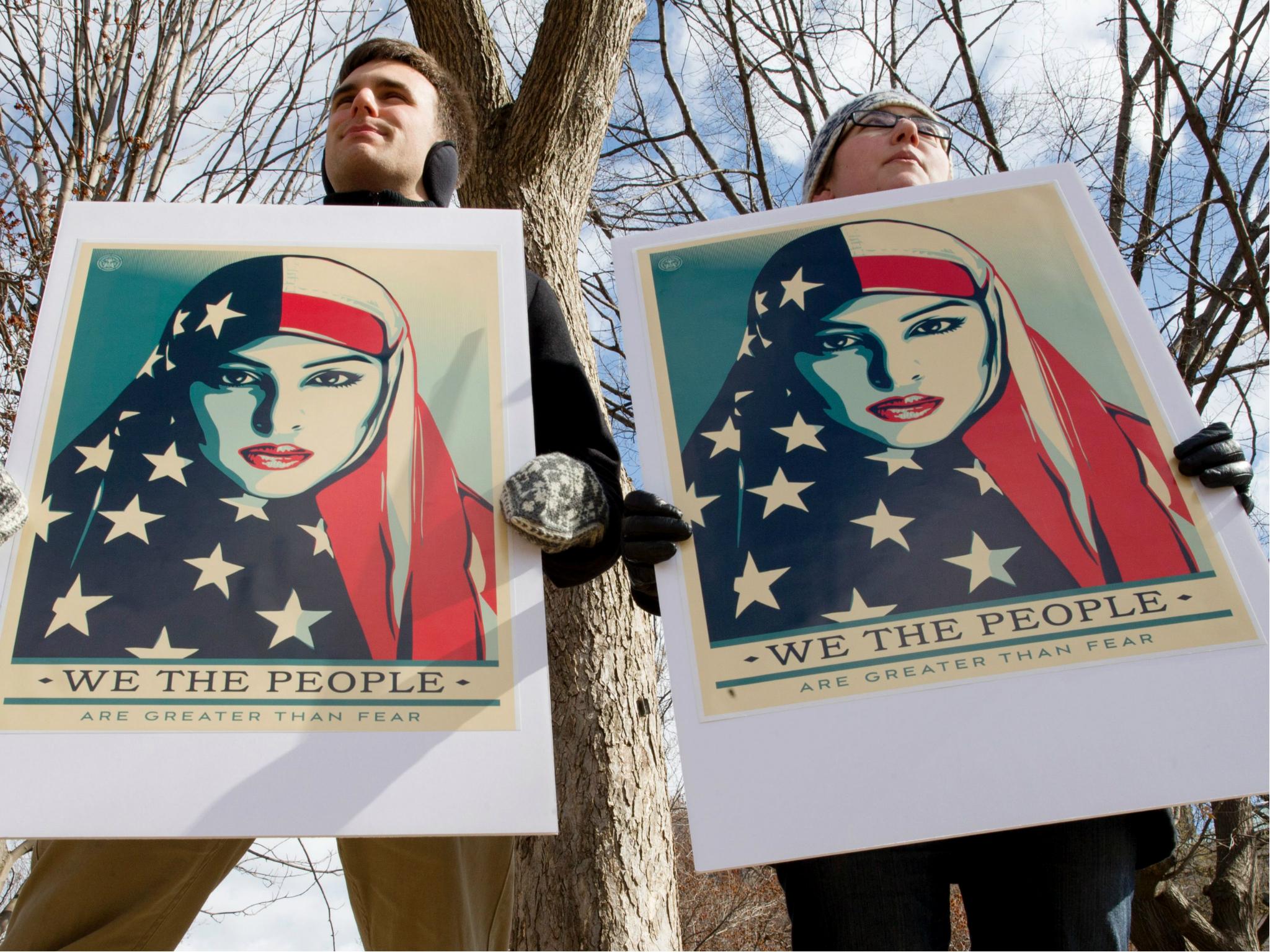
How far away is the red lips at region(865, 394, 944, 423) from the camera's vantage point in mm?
1701

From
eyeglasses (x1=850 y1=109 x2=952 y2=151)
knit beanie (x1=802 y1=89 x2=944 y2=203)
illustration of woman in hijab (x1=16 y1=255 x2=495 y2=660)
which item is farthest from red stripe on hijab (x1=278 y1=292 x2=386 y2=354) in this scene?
eyeglasses (x1=850 y1=109 x2=952 y2=151)

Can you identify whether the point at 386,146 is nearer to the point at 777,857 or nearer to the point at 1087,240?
the point at 1087,240

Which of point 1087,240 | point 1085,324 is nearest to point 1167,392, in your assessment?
point 1085,324

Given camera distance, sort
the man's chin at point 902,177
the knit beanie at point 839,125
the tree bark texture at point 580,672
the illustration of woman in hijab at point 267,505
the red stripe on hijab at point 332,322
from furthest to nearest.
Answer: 1. the tree bark texture at point 580,672
2. the knit beanie at point 839,125
3. the man's chin at point 902,177
4. the red stripe on hijab at point 332,322
5. the illustration of woman in hijab at point 267,505

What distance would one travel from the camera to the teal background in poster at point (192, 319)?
5.63 feet

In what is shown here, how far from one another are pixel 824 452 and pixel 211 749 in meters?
1.03

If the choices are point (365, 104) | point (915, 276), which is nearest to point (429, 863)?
point (915, 276)

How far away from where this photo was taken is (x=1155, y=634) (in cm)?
148

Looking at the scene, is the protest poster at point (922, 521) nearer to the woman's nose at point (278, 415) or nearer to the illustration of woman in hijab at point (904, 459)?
the illustration of woman in hijab at point (904, 459)

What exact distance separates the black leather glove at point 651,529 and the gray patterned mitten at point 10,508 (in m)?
0.93

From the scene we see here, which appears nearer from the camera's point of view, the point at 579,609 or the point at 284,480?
the point at 284,480

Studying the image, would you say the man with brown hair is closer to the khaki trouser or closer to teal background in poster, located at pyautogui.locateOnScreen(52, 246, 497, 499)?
the khaki trouser

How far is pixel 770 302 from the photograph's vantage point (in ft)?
6.01

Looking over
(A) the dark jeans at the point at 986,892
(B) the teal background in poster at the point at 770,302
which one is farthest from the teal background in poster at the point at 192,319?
(A) the dark jeans at the point at 986,892
